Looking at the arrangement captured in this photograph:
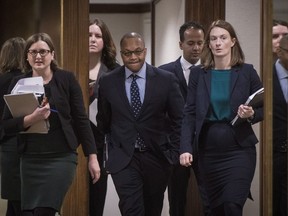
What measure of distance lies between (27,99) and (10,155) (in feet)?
2.07

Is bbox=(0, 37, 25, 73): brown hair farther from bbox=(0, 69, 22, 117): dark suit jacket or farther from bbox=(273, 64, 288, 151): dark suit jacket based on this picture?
bbox=(273, 64, 288, 151): dark suit jacket

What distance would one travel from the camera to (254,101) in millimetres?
3211

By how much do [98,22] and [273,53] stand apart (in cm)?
123

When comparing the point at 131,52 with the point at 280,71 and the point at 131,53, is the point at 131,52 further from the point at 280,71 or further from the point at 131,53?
the point at 280,71

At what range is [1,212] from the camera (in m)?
3.87

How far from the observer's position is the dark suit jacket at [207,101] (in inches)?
129

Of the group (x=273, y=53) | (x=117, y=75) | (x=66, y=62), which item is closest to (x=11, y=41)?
(x=66, y=62)

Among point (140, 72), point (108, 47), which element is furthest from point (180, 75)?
point (140, 72)

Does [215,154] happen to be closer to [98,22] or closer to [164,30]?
[98,22]

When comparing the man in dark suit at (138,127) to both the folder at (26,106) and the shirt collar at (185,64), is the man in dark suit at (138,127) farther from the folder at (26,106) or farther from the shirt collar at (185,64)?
the shirt collar at (185,64)

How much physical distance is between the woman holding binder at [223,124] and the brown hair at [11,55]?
3.52 ft

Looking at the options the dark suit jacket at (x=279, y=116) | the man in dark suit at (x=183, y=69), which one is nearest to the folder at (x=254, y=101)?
the dark suit jacket at (x=279, y=116)

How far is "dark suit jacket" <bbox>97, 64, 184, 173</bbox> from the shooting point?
3408mm

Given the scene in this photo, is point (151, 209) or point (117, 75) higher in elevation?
point (117, 75)
